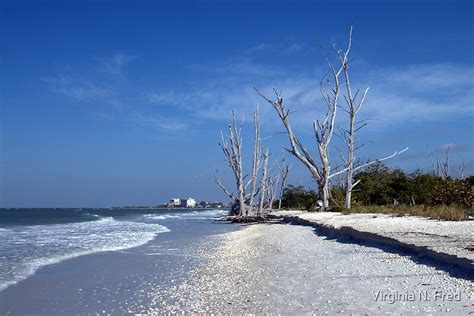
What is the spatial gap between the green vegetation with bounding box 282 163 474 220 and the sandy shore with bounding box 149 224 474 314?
8936 mm

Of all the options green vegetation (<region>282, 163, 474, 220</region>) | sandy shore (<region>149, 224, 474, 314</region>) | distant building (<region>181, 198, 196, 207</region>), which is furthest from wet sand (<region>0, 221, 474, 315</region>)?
distant building (<region>181, 198, 196, 207</region>)

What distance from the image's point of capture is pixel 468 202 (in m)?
21.8

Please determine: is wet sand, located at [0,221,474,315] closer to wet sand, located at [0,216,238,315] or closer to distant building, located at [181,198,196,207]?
wet sand, located at [0,216,238,315]

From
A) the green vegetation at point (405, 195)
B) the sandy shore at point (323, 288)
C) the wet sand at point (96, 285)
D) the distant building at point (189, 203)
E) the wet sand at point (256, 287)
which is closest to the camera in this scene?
the sandy shore at point (323, 288)

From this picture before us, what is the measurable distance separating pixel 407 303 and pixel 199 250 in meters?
8.98

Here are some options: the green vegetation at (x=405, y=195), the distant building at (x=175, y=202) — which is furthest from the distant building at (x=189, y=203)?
the green vegetation at (x=405, y=195)

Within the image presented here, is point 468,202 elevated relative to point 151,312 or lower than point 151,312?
elevated

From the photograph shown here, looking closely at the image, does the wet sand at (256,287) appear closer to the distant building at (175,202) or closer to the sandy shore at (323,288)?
the sandy shore at (323,288)

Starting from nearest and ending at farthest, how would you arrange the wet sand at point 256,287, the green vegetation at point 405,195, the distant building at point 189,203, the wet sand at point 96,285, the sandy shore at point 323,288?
the sandy shore at point 323,288 < the wet sand at point 256,287 < the wet sand at point 96,285 < the green vegetation at point 405,195 < the distant building at point 189,203

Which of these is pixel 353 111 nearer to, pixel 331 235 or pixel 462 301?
pixel 331 235

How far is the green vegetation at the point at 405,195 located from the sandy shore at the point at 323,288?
29.3 ft

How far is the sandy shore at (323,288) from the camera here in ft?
17.3

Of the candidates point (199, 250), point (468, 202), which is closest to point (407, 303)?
point (199, 250)

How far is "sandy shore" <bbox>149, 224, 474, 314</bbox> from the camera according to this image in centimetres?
527
